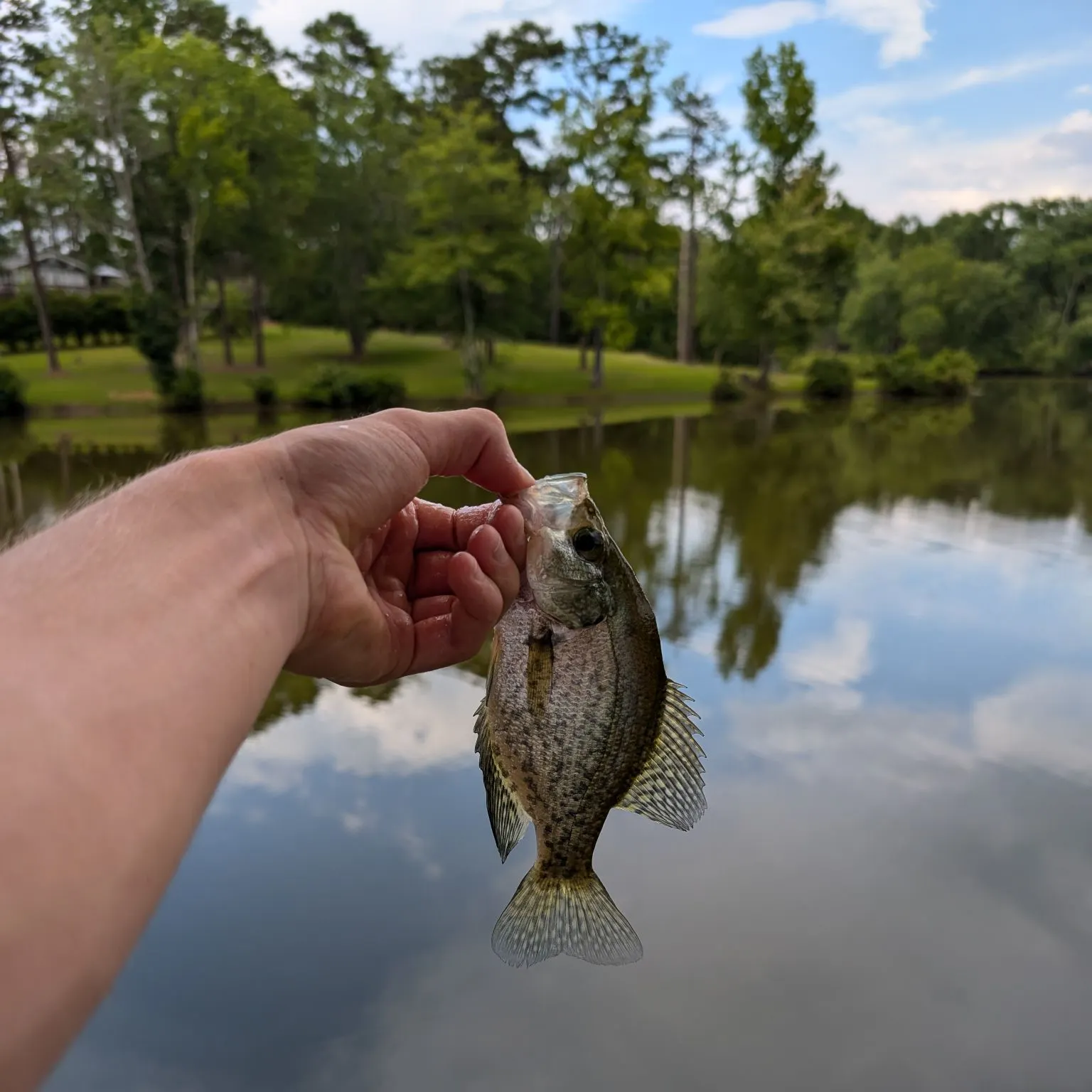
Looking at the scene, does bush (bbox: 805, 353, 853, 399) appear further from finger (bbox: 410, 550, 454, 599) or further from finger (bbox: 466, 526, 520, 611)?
finger (bbox: 466, 526, 520, 611)

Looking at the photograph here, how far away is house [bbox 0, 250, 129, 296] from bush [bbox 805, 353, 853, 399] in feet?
115

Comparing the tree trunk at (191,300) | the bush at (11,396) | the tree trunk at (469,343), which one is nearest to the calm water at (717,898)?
the tree trunk at (469,343)

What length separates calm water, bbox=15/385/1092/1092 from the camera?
3.30m

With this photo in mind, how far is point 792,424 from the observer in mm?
25125

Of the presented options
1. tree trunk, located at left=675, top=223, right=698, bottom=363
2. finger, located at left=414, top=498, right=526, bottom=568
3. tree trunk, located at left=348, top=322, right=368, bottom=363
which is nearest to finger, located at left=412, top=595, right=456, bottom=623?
finger, located at left=414, top=498, right=526, bottom=568

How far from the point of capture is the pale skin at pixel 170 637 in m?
1.06

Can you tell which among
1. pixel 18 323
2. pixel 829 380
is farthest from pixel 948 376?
pixel 18 323

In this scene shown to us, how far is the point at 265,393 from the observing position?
26.5 meters

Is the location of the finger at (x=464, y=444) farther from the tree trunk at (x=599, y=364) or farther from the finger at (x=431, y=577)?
the tree trunk at (x=599, y=364)

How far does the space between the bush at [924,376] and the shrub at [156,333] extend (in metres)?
30.7

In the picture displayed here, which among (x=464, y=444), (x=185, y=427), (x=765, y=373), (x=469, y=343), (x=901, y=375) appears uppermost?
(x=464, y=444)

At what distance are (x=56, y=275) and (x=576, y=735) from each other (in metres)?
70.4

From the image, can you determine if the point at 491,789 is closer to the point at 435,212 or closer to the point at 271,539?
the point at 271,539

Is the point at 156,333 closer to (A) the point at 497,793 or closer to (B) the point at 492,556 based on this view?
(B) the point at 492,556
